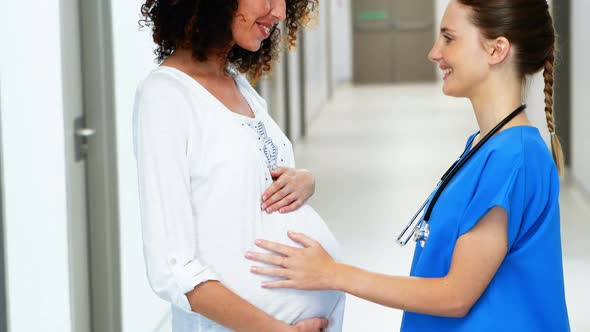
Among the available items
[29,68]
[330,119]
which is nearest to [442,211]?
[29,68]

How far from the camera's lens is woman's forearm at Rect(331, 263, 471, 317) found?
5.30ft

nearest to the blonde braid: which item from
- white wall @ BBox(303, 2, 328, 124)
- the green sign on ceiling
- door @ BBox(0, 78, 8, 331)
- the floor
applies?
door @ BBox(0, 78, 8, 331)

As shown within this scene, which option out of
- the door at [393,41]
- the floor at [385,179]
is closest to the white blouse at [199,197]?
the floor at [385,179]

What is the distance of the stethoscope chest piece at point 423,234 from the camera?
5.53 ft

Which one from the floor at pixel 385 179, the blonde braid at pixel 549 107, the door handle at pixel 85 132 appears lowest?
the floor at pixel 385 179

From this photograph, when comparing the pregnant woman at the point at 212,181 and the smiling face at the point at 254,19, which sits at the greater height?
the smiling face at the point at 254,19

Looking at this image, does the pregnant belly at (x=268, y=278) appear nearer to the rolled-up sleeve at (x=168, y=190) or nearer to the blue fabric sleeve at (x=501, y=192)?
the rolled-up sleeve at (x=168, y=190)

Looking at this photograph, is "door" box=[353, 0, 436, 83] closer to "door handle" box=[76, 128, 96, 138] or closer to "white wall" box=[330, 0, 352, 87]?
"white wall" box=[330, 0, 352, 87]

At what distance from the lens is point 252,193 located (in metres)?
1.63

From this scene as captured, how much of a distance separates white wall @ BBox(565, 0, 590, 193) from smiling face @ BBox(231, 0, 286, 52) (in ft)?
18.4

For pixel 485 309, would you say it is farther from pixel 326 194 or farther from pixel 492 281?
pixel 326 194

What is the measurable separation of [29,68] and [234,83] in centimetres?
95

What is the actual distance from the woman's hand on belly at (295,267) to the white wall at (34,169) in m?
0.93

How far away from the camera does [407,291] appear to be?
164 centimetres
